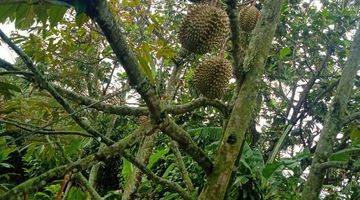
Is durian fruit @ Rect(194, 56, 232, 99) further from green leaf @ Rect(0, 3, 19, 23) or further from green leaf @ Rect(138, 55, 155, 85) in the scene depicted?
green leaf @ Rect(0, 3, 19, 23)

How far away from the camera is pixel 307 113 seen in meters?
7.11

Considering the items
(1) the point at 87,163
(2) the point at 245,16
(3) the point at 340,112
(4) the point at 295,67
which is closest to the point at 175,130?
(1) the point at 87,163

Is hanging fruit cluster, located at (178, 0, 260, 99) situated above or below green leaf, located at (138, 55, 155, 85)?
above

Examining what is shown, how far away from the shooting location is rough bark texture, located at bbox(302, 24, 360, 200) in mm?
2502

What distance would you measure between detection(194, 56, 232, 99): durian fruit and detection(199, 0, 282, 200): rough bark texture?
0.15 metres

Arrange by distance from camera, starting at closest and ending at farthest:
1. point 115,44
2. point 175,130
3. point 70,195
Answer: point 115,44 → point 175,130 → point 70,195

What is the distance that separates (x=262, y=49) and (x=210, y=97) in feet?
0.80

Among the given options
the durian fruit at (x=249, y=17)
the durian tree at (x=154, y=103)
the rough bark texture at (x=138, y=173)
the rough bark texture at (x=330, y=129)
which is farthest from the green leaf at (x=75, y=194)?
the rough bark texture at (x=330, y=129)

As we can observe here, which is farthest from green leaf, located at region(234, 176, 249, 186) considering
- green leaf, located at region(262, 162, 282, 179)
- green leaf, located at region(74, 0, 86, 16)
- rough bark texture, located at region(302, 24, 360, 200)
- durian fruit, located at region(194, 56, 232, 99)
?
green leaf, located at region(74, 0, 86, 16)


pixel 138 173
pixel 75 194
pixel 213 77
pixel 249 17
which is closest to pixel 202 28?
pixel 213 77

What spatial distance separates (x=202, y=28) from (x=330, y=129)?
139 cm

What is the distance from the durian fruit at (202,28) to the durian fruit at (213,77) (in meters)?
0.06

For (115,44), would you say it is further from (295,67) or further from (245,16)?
(295,67)

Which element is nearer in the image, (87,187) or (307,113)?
(87,187)
